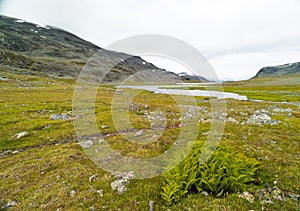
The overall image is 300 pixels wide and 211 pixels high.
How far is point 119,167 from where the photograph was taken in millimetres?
11188

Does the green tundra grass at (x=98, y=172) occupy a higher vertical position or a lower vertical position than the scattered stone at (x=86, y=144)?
lower

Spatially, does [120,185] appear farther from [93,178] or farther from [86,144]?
[86,144]

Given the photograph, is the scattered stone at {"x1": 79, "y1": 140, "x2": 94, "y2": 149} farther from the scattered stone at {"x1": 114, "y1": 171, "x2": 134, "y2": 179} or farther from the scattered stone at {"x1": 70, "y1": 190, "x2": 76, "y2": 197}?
the scattered stone at {"x1": 70, "y1": 190, "x2": 76, "y2": 197}

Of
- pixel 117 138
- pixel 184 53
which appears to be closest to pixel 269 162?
pixel 184 53

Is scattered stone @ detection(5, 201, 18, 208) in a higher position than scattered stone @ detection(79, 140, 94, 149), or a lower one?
lower

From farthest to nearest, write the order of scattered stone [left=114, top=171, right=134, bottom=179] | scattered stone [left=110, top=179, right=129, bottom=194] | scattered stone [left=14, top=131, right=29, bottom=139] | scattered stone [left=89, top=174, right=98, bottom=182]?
1. scattered stone [left=14, top=131, right=29, bottom=139]
2. scattered stone [left=114, top=171, right=134, bottom=179]
3. scattered stone [left=89, top=174, right=98, bottom=182]
4. scattered stone [left=110, top=179, right=129, bottom=194]

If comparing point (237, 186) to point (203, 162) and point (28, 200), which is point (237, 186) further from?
point (28, 200)

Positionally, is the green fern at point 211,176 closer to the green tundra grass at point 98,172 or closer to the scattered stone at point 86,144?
the green tundra grass at point 98,172

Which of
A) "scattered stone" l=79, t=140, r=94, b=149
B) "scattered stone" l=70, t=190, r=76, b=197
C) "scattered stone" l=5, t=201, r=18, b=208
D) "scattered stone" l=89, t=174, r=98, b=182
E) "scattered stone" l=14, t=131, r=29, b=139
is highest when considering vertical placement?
"scattered stone" l=14, t=131, r=29, b=139

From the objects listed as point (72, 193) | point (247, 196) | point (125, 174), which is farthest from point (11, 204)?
point (247, 196)

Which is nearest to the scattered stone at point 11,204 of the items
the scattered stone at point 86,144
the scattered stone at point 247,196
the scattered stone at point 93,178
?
the scattered stone at point 93,178

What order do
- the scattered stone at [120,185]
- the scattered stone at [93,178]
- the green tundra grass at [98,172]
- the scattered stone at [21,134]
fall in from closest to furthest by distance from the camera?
the green tundra grass at [98,172] → the scattered stone at [120,185] → the scattered stone at [93,178] → the scattered stone at [21,134]

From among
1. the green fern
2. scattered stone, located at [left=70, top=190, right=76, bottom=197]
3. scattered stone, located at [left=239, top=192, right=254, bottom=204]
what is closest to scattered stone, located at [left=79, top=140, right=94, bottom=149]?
scattered stone, located at [left=70, top=190, right=76, bottom=197]

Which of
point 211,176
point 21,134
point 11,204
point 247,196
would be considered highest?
point 21,134
